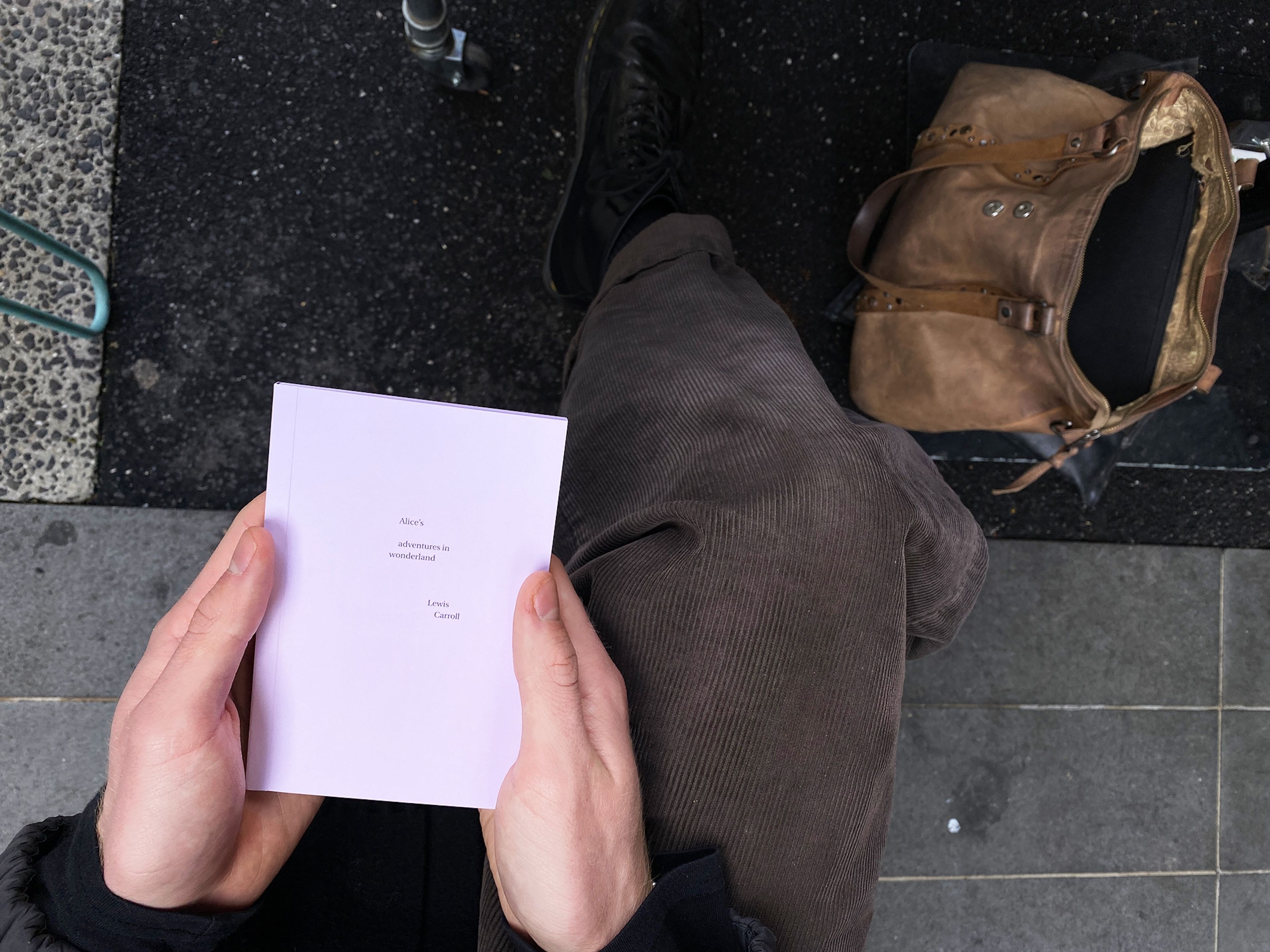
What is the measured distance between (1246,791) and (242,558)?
193 cm

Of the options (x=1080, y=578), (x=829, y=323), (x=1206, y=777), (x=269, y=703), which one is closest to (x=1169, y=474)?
(x=1080, y=578)

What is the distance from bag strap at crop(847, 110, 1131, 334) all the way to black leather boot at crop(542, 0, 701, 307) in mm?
346

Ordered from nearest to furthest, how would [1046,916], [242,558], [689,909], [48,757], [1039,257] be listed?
1. [242,558]
2. [689,909]
3. [1039,257]
4. [48,757]
5. [1046,916]

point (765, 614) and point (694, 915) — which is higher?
point (765, 614)

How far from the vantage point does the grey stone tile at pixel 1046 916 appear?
4.61 feet

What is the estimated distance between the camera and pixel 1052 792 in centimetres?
146

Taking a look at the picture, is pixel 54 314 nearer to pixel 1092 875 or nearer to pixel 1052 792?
pixel 1052 792

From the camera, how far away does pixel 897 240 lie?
1242 mm

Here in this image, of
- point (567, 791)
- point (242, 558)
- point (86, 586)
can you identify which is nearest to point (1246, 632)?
point (567, 791)

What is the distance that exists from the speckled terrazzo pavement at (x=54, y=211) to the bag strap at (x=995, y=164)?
130 centimetres

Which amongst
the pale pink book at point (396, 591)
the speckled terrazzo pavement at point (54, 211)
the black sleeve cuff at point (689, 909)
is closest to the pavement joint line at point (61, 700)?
the speckled terrazzo pavement at point (54, 211)

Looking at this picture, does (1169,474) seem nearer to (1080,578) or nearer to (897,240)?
(1080,578)

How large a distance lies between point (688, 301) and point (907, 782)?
3.39ft

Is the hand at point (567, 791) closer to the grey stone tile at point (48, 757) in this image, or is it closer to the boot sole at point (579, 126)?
the boot sole at point (579, 126)
